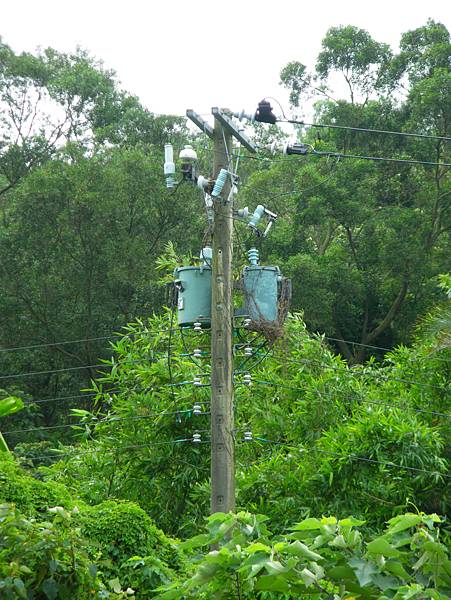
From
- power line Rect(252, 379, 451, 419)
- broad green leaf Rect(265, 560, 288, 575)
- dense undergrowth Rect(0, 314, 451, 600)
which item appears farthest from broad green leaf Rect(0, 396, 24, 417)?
power line Rect(252, 379, 451, 419)

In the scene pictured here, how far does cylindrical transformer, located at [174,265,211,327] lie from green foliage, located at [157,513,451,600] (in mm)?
5886

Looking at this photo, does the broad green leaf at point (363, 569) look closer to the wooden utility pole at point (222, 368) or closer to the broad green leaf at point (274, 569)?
the broad green leaf at point (274, 569)

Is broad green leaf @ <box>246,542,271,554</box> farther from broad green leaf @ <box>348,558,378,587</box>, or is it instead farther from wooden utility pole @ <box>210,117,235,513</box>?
wooden utility pole @ <box>210,117,235,513</box>

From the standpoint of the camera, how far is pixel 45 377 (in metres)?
26.5

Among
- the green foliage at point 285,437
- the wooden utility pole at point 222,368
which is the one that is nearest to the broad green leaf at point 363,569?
the wooden utility pole at point 222,368

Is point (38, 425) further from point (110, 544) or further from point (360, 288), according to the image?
point (110, 544)

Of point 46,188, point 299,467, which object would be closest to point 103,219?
point 46,188

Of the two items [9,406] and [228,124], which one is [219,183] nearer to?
[228,124]

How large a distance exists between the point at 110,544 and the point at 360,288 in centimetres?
2022

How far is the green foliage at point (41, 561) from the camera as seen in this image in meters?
4.45

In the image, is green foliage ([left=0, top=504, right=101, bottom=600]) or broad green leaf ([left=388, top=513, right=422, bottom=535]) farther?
green foliage ([left=0, top=504, right=101, bottom=600])

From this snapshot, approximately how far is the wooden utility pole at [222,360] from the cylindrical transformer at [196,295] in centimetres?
28

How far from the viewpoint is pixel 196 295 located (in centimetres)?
1035

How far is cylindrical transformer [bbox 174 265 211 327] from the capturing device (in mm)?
10328
